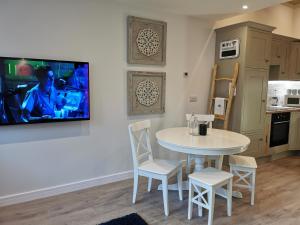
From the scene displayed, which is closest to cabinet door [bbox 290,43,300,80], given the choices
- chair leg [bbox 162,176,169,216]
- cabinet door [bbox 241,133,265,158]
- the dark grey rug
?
cabinet door [bbox 241,133,265,158]

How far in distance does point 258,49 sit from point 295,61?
159 cm

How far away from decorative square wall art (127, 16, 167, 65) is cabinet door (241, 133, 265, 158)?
206cm

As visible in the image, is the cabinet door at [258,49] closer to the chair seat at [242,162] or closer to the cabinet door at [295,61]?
the cabinet door at [295,61]

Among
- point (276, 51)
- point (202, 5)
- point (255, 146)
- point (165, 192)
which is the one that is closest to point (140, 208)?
point (165, 192)

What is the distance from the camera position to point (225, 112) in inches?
153

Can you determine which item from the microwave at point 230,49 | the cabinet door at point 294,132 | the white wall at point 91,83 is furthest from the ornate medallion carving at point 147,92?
the cabinet door at point 294,132

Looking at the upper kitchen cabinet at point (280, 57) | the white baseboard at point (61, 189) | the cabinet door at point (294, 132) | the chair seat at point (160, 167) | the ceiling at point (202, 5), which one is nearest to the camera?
the chair seat at point (160, 167)

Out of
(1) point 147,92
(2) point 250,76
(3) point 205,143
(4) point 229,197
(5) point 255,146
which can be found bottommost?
(4) point 229,197

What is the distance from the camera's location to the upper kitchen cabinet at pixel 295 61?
4703mm

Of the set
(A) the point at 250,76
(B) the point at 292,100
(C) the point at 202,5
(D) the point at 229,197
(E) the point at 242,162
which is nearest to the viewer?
(D) the point at 229,197

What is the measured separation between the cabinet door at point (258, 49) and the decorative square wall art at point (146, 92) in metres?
1.47

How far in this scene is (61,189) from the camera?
116 inches

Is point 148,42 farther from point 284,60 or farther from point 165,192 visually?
point 284,60

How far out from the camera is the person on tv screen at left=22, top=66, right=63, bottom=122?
2.56 meters
